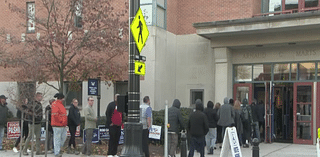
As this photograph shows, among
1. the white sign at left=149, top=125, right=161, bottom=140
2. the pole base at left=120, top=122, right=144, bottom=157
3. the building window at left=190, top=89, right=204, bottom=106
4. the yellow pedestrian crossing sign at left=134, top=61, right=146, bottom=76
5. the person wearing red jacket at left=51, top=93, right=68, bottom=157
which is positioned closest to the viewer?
the pole base at left=120, top=122, right=144, bottom=157

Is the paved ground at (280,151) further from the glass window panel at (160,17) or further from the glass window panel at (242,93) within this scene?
A: the glass window panel at (160,17)

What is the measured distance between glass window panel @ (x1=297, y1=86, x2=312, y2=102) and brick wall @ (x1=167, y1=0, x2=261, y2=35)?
3.82 meters

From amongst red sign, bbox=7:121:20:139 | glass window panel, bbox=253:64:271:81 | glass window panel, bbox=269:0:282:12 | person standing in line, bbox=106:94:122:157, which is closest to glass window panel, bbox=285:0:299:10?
glass window panel, bbox=269:0:282:12

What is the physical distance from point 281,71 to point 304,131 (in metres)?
2.70

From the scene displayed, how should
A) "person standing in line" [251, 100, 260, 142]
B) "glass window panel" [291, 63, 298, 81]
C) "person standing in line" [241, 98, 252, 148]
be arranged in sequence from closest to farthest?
"person standing in line" [241, 98, 252, 148]
"person standing in line" [251, 100, 260, 142]
"glass window panel" [291, 63, 298, 81]

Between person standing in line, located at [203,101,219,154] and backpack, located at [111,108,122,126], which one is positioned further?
person standing in line, located at [203,101,219,154]

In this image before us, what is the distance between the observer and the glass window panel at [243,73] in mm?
17809

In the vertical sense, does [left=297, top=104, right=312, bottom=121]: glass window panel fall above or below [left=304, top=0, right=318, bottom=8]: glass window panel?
below

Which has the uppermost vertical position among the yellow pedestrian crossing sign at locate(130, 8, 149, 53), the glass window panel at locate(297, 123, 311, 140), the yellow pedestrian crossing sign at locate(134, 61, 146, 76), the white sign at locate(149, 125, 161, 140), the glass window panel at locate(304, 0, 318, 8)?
the glass window panel at locate(304, 0, 318, 8)

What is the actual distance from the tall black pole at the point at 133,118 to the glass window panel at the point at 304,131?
9167mm

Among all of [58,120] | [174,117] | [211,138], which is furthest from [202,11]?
[58,120]

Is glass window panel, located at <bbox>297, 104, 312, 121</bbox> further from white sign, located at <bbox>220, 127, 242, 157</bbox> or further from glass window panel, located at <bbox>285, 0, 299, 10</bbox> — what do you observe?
white sign, located at <bbox>220, 127, 242, 157</bbox>

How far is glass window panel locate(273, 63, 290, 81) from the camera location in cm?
1697

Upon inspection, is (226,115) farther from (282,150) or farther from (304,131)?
(304,131)
